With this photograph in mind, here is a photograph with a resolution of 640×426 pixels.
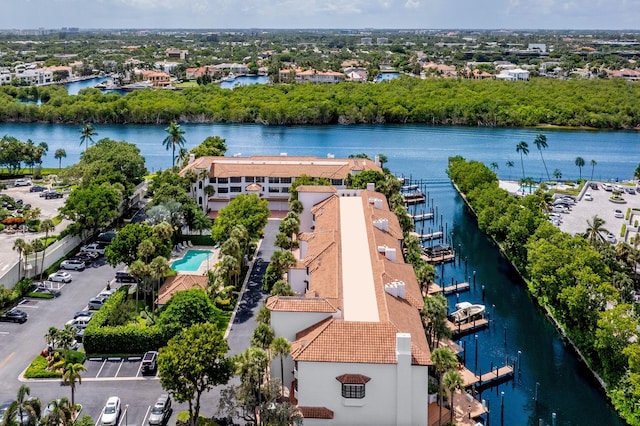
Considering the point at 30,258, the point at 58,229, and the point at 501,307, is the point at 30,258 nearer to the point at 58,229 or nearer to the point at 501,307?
the point at 58,229

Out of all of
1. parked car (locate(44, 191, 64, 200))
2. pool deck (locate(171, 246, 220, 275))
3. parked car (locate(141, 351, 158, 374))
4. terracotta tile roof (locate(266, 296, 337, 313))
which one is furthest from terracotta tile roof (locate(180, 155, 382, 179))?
terracotta tile roof (locate(266, 296, 337, 313))

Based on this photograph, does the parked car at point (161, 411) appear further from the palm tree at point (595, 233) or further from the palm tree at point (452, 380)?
the palm tree at point (595, 233)

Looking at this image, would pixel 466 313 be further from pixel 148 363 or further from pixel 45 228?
pixel 45 228

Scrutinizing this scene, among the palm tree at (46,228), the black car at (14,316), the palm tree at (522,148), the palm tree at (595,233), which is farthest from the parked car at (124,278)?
the palm tree at (522,148)

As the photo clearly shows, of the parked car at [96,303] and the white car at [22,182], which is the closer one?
the parked car at [96,303]

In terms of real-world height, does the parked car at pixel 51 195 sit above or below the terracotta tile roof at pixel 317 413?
above

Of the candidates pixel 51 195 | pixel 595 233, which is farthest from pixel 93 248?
pixel 595 233
